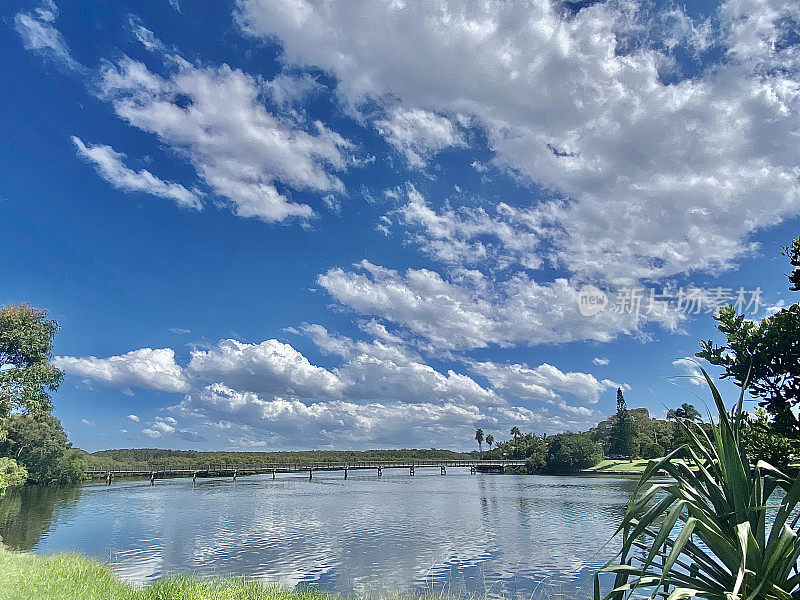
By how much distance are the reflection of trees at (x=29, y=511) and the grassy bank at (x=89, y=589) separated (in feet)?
48.9

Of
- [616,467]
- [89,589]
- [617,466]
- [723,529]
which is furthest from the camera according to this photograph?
[617,466]

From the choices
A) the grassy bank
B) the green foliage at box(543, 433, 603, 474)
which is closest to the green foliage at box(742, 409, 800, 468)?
the grassy bank

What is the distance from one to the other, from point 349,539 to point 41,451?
64.9 meters

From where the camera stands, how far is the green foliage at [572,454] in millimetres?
128750

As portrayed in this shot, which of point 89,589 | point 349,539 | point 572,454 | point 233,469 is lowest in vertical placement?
point 349,539

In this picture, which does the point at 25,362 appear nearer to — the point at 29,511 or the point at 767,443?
the point at 29,511

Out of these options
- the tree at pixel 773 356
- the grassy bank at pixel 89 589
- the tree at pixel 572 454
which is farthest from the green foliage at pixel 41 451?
the tree at pixel 572 454

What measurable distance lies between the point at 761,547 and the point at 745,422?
25.8 ft

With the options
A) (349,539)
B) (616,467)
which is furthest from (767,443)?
(616,467)

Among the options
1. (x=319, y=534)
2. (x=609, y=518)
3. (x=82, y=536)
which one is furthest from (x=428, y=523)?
(x=82, y=536)

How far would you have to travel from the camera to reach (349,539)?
35750mm

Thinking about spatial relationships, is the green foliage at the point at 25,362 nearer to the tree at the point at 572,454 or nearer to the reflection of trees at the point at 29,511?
the reflection of trees at the point at 29,511

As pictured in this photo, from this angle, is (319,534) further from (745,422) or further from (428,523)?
(745,422)

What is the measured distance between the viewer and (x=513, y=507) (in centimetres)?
5634
